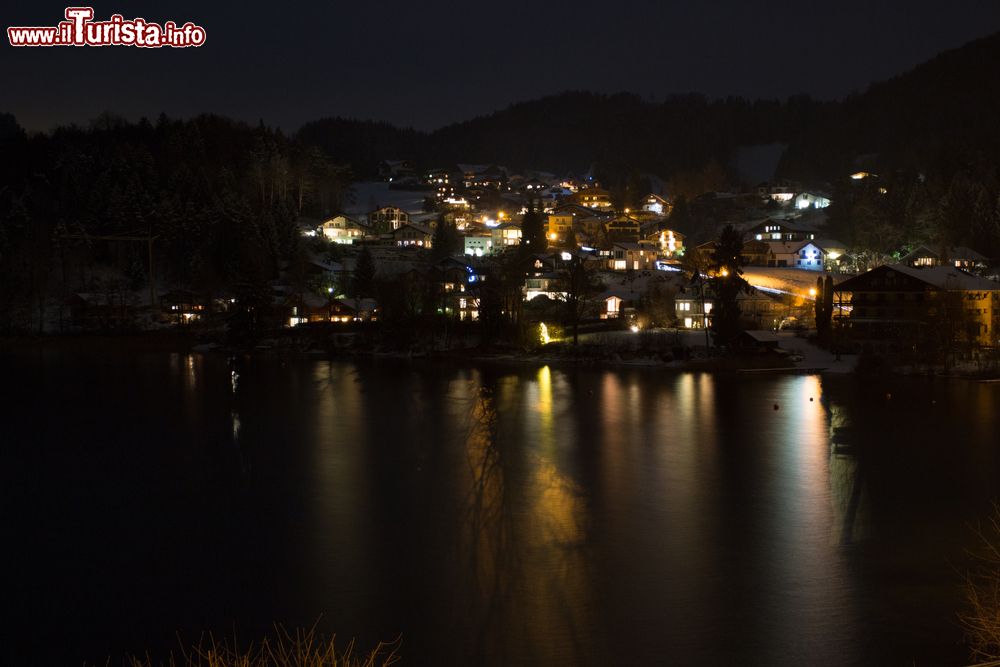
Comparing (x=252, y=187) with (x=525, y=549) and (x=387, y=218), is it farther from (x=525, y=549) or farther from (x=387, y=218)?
(x=525, y=549)

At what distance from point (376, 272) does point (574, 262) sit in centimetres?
639

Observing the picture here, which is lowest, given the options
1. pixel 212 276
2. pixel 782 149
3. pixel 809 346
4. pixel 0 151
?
pixel 809 346

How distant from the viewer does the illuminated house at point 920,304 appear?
17.2m

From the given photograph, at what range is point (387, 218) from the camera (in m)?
31.6

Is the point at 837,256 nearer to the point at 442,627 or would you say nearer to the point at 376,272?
the point at 376,272

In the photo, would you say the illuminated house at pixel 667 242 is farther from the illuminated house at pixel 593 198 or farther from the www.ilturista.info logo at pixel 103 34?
the www.ilturista.info logo at pixel 103 34

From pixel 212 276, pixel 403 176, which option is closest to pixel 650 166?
pixel 403 176

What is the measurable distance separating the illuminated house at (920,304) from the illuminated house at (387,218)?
17.2 meters

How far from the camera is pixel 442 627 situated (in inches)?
193

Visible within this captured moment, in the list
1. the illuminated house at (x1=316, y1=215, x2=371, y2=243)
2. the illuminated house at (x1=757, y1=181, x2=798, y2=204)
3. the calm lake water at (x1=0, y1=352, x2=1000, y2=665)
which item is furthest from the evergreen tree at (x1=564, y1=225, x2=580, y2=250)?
the calm lake water at (x1=0, y1=352, x2=1000, y2=665)

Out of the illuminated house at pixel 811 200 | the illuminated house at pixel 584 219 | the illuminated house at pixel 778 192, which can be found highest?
the illuminated house at pixel 778 192

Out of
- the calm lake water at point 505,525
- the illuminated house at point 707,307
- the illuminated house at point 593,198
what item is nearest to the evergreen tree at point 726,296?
the illuminated house at point 707,307

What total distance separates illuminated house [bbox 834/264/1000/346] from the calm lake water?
4679 mm

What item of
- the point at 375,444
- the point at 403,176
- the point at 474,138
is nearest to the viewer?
the point at 375,444
